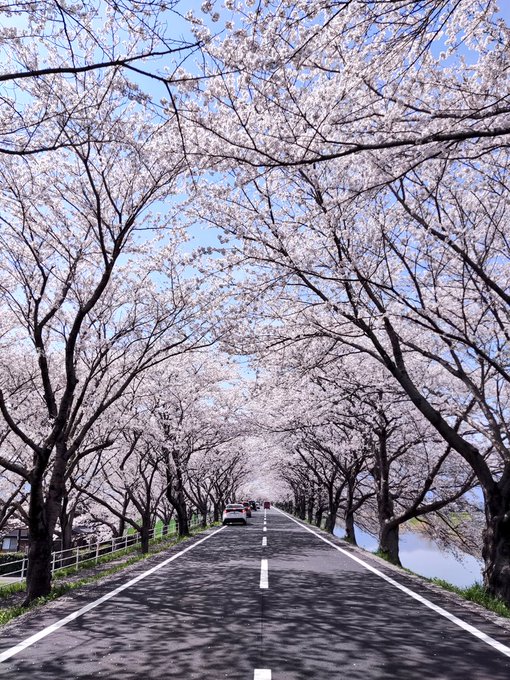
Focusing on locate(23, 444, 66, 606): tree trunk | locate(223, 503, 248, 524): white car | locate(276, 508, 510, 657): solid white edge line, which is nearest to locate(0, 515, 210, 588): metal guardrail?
locate(23, 444, 66, 606): tree trunk

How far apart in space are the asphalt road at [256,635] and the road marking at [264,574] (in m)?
0.08

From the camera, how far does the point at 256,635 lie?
5.55m

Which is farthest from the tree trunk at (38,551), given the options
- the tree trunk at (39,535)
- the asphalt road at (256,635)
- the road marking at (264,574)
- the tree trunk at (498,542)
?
the tree trunk at (498,542)

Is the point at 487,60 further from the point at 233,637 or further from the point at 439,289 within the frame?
the point at 233,637

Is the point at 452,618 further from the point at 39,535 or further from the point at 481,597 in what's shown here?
the point at 39,535

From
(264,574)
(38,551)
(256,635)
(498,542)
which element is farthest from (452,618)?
(38,551)

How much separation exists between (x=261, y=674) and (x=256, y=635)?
1.35 metres

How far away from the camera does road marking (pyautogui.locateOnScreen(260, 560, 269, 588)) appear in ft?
29.6

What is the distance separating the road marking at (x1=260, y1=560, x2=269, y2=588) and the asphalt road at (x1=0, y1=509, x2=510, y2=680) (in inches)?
3.0

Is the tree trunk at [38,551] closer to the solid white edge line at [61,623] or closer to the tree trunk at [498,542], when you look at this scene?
the solid white edge line at [61,623]

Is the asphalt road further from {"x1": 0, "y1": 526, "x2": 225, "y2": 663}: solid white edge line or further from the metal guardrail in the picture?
the metal guardrail

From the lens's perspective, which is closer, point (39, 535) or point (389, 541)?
point (39, 535)

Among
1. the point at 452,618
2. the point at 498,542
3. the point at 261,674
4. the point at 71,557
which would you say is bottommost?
the point at 71,557

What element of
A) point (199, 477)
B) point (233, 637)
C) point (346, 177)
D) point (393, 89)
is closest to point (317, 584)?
point (233, 637)
